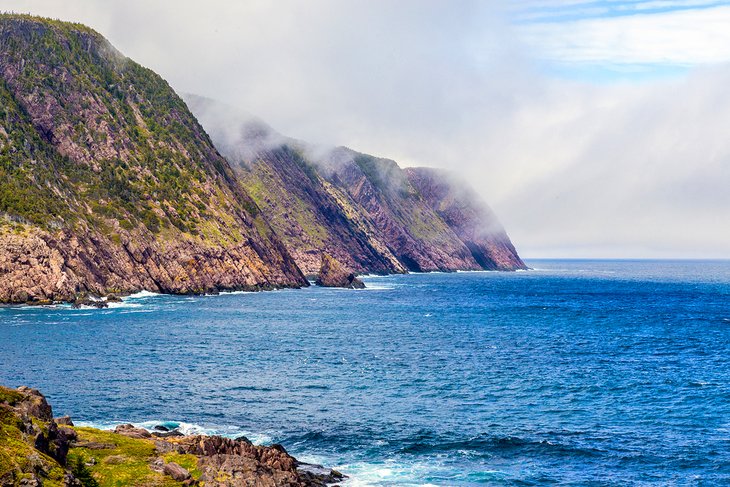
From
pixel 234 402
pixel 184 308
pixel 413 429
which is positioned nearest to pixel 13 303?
pixel 184 308

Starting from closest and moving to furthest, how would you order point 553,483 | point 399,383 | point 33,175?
point 553,483, point 399,383, point 33,175

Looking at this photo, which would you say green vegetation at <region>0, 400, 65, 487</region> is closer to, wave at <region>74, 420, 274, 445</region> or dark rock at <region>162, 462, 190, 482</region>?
dark rock at <region>162, 462, 190, 482</region>

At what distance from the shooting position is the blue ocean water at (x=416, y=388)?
187ft

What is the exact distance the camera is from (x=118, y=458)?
147ft

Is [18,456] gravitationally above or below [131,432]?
above

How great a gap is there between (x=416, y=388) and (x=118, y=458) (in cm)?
4364

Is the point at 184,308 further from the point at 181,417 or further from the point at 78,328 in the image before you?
the point at 181,417

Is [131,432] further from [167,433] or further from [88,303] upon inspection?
[88,303]

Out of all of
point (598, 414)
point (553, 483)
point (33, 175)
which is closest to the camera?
point (553, 483)

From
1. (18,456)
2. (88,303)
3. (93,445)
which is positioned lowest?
(88,303)

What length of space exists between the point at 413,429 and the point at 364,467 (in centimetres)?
1112

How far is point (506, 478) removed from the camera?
5241cm

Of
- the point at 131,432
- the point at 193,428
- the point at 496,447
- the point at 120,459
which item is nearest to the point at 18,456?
the point at 120,459

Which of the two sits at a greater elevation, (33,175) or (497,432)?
(33,175)
